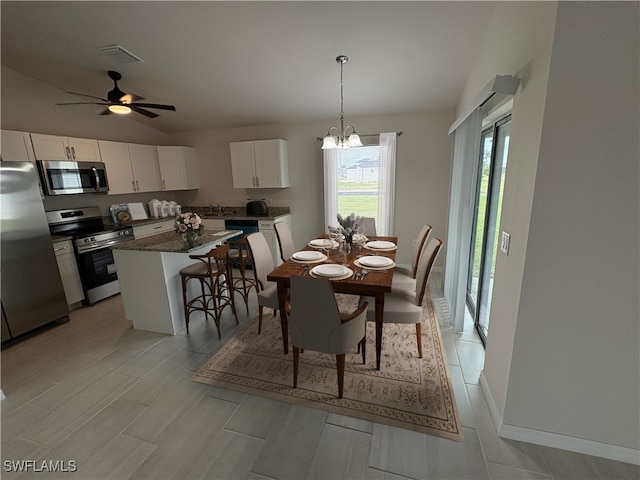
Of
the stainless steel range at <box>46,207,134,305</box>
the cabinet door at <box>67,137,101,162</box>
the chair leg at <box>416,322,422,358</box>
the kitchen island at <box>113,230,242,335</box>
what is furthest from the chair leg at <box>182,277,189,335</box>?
the cabinet door at <box>67,137,101,162</box>

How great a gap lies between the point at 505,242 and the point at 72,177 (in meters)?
4.77

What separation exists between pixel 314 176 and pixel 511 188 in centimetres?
332

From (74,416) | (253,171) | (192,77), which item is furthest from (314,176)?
(74,416)

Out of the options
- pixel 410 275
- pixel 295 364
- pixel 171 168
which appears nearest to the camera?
pixel 295 364

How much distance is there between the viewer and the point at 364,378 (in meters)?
2.08

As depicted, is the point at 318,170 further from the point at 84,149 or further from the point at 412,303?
the point at 84,149

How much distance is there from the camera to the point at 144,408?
186 cm

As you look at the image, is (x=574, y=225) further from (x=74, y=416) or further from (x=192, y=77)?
(x=192, y=77)

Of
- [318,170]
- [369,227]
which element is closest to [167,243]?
[369,227]

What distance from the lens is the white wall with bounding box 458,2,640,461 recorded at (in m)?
1.15

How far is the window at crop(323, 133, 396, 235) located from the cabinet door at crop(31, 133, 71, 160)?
347 cm

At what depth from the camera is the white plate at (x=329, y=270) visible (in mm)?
2076

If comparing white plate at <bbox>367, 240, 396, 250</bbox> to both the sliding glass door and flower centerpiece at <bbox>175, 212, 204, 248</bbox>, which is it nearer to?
the sliding glass door

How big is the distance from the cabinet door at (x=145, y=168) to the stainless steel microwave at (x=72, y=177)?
0.49 m
